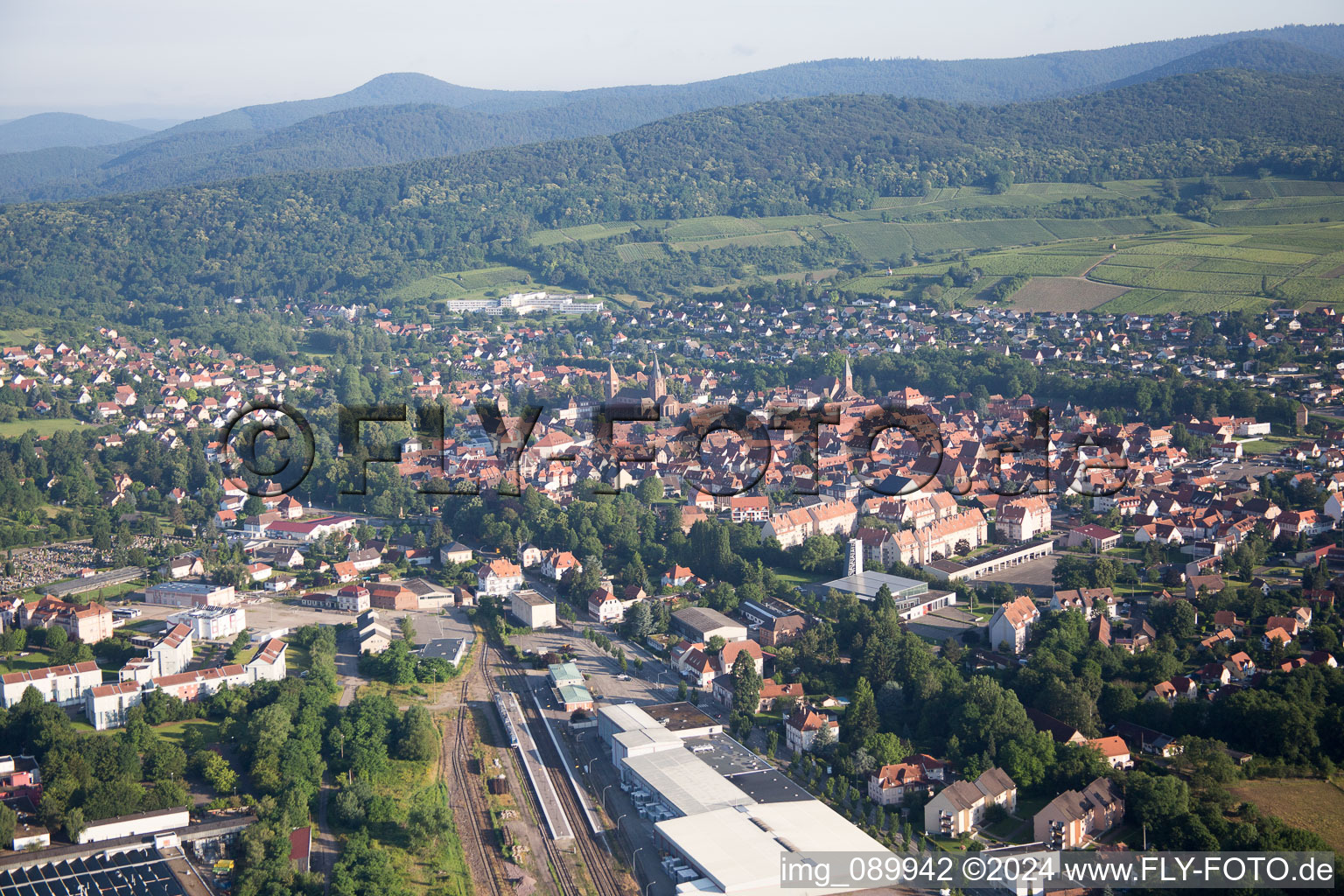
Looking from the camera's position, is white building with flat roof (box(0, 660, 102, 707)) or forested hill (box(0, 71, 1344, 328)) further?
forested hill (box(0, 71, 1344, 328))

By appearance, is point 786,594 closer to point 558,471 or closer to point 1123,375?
point 558,471

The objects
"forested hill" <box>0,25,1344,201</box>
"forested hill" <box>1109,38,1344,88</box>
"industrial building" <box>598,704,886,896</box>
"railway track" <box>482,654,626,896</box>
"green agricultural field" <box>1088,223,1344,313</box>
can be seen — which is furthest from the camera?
"forested hill" <box>0,25,1344,201</box>

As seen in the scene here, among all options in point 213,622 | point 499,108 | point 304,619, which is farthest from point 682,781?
point 499,108

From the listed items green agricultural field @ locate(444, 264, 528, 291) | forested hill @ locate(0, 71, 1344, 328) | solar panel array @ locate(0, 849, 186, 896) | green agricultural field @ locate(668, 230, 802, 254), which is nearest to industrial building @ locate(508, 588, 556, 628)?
solar panel array @ locate(0, 849, 186, 896)

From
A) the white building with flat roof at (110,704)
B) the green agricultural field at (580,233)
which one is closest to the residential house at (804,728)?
the white building with flat roof at (110,704)

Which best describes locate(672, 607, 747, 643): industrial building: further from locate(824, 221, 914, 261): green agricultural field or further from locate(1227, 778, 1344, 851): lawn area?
locate(824, 221, 914, 261): green agricultural field

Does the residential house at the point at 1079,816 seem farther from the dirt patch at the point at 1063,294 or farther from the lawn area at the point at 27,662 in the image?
the dirt patch at the point at 1063,294
